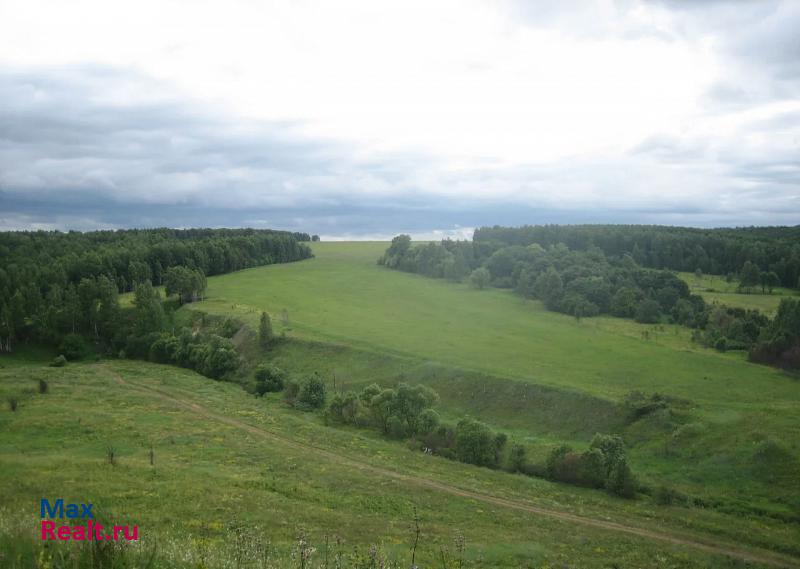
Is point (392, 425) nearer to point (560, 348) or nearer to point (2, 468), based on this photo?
point (2, 468)

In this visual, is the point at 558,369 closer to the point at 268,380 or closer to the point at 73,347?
the point at 268,380

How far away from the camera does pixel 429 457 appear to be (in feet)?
175

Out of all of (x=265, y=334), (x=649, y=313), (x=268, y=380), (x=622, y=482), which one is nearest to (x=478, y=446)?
(x=622, y=482)

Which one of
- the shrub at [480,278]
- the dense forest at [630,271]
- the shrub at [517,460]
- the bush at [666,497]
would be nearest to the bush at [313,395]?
the shrub at [517,460]

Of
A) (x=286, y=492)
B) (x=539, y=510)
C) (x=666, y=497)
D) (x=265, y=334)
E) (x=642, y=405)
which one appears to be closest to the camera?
(x=286, y=492)

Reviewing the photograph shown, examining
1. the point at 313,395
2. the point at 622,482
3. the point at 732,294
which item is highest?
the point at 732,294

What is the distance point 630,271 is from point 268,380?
102596 millimetres

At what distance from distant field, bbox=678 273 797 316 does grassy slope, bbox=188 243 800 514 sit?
27520 mm

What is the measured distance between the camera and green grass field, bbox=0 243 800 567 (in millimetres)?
31703

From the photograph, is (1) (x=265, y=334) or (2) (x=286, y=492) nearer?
(2) (x=286, y=492)

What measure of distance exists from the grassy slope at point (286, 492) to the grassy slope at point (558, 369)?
31.8 feet

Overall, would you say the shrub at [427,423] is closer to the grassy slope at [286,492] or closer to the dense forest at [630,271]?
the grassy slope at [286,492]

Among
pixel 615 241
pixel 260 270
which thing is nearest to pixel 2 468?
pixel 260 270

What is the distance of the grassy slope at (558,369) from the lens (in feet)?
165
